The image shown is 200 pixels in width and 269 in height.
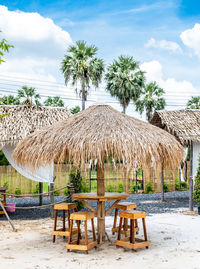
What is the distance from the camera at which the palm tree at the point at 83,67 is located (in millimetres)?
19812

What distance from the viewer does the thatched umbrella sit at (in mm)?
4914

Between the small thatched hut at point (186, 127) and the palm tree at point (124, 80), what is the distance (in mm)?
11102

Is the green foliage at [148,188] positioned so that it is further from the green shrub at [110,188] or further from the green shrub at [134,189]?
the green shrub at [110,188]

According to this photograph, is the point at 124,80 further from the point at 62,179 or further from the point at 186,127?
the point at 186,127

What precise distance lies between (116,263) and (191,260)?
3.54 feet

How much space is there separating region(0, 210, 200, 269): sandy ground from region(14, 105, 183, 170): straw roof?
1.36 m

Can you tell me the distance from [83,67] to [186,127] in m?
11.0

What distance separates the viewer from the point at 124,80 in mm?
22172

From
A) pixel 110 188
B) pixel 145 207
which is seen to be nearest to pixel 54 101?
pixel 110 188

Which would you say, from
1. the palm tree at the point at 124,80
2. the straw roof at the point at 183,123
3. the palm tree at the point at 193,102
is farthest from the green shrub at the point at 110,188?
the palm tree at the point at 193,102

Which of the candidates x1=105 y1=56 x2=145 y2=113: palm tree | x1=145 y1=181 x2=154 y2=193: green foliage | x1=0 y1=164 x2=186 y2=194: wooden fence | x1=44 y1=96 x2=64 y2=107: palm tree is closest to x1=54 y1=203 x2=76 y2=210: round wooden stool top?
x1=0 y1=164 x2=186 y2=194: wooden fence

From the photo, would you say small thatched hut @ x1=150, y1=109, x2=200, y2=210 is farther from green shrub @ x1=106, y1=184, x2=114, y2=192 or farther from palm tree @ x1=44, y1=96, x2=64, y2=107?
palm tree @ x1=44, y1=96, x2=64, y2=107

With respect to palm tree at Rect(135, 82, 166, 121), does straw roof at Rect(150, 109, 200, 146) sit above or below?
below

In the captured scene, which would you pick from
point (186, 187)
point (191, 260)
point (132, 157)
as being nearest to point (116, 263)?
point (191, 260)
